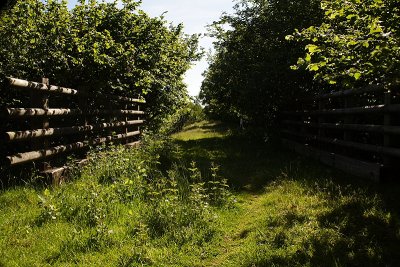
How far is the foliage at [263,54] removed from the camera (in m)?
14.0

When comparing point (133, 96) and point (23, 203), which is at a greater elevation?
point (133, 96)

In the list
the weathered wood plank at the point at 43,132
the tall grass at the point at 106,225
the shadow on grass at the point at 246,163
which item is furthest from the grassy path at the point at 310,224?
the weathered wood plank at the point at 43,132

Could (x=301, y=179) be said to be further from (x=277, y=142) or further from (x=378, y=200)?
(x=277, y=142)

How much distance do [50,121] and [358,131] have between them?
315 inches

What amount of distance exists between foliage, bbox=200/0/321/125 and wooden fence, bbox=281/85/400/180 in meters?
1.25

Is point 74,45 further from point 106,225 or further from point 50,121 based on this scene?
point 106,225

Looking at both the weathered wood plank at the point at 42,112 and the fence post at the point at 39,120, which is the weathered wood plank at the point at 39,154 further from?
the weathered wood plank at the point at 42,112

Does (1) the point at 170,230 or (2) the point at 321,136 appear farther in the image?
(2) the point at 321,136

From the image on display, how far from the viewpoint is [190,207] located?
602cm

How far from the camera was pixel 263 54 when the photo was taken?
1566 centimetres

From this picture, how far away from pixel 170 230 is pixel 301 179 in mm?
3845

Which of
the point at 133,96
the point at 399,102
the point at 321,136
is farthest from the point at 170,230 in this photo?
the point at 133,96

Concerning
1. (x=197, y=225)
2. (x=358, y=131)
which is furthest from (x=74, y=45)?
(x=358, y=131)

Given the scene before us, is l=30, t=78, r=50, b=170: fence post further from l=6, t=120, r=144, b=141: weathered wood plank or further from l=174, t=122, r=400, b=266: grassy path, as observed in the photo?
l=174, t=122, r=400, b=266: grassy path
